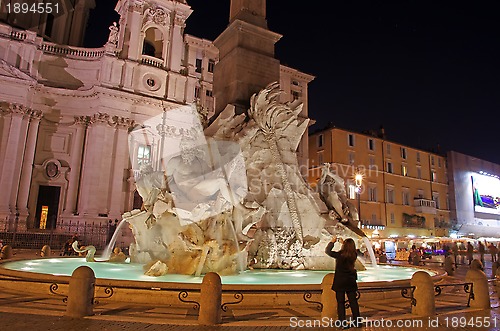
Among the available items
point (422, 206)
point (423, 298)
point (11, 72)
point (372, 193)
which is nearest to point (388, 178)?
point (372, 193)

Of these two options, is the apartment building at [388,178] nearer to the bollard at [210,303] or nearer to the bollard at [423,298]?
the bollard at [423,298]

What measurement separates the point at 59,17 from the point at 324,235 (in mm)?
42992

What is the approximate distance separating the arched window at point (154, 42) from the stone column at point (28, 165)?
42.3ft

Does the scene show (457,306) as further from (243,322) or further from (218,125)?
(218,125)

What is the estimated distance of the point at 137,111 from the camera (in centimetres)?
3622

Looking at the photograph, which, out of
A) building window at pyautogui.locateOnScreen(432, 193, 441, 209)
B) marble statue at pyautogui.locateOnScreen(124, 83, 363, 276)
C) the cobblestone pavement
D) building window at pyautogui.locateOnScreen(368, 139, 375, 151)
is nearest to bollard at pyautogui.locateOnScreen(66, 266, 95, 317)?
the cobblestone pavement

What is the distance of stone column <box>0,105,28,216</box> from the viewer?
29809 millimetres

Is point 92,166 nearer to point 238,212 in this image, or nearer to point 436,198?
point 238,212

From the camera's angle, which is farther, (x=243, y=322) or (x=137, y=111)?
(x=137, y=111)

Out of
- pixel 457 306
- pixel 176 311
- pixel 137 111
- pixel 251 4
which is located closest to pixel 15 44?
pixel 137 111

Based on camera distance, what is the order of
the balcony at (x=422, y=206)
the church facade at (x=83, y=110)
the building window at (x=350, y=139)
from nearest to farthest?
the church facade at (x=83, y=110) < the building window at (x=350, y=139) < the balcony at (x=422, y=206)

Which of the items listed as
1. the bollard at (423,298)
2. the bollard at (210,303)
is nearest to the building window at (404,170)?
the bollard at (423,298)

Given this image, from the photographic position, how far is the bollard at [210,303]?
5.51m

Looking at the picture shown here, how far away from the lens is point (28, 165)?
32.2 metres
